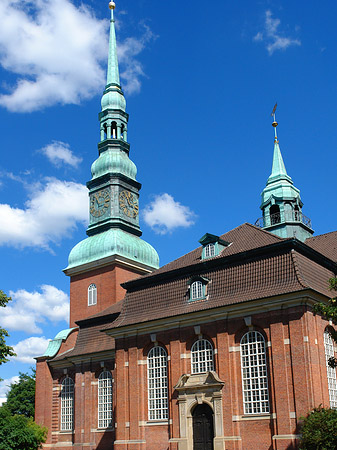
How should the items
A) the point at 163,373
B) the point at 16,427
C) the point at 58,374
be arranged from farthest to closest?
the point at 58,374, the point at 16,427, the point at 163,373

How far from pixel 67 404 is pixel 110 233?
13956mm

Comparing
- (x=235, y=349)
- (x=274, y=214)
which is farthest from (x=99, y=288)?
(x=235, y=349)

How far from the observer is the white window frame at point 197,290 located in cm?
3006

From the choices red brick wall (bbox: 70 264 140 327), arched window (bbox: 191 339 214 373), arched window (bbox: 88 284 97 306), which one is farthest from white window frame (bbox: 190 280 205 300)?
arched window (bbox: 88 284 97 306)

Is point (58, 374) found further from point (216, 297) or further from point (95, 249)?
point (216, 297)

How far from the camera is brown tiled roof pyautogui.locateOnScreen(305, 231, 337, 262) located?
35.4 meters

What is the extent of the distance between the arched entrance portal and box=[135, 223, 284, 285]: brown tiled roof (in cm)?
757

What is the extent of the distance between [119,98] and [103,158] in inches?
255

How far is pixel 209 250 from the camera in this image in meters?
31.5

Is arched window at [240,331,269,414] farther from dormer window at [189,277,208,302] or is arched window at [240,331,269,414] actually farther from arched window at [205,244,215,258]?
arched window at [205,244,215,258]

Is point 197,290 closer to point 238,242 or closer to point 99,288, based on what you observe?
point 238,242

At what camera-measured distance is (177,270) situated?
103 ft

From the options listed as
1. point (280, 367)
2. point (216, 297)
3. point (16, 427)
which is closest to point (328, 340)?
point (280, 367)

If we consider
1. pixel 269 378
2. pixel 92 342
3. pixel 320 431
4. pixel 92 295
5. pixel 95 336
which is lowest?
pixel 320 431
